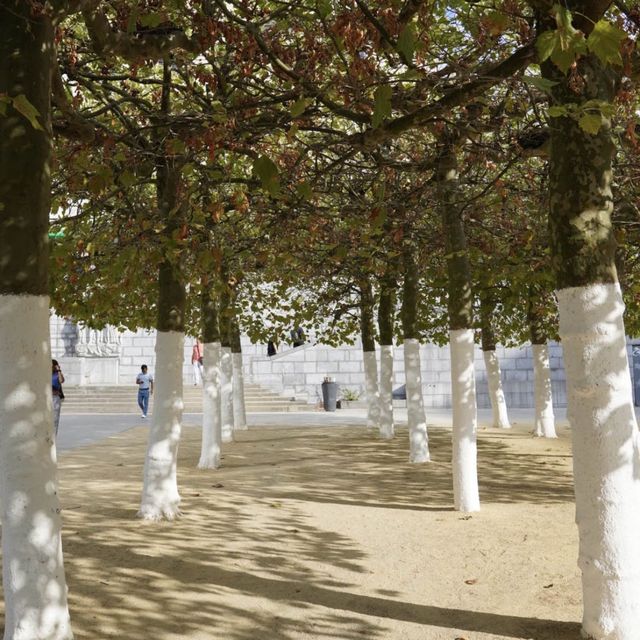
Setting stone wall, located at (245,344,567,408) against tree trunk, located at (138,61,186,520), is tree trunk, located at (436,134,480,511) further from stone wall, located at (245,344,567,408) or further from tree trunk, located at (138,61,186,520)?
stone wall, located at (245,344,567,408)

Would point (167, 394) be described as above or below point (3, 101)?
below

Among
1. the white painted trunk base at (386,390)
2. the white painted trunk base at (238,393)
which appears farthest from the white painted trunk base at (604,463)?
the white painted trunk base at (238,393)

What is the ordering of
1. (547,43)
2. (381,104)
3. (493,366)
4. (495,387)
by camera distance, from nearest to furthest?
(547,43) < (381,104) < (493,366) < (495,387)

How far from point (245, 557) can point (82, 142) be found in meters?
4.10

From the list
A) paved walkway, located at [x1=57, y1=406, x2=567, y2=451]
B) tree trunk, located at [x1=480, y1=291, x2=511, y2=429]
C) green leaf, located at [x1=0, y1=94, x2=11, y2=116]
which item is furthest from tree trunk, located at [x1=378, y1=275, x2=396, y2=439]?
green leaf, located at [x1=0, y1=94, x2=11, y2=116]

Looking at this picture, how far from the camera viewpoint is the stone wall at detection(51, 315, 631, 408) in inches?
1351

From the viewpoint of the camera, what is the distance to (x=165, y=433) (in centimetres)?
942

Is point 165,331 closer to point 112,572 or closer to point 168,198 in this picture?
point 168,198

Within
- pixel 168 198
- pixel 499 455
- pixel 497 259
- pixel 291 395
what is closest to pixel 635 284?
pixel 497 259

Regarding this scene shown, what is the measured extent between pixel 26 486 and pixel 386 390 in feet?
48.1

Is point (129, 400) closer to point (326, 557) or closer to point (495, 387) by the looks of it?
point (495, 387)

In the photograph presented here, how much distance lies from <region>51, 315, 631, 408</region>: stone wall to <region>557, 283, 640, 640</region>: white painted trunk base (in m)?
28.8

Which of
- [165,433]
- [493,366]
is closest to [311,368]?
[493,366]

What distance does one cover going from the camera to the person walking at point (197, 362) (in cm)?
3472
